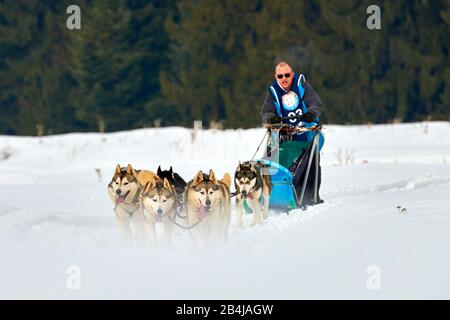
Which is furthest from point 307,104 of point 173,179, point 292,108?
point 173,179

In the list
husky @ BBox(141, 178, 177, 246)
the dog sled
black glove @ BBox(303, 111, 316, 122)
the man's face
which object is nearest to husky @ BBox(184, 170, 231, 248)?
husky @ BBox(141, 178, 177, 246)

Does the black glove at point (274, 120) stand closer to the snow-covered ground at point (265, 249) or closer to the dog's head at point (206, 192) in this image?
the snow-covered ground at point (265, 249)

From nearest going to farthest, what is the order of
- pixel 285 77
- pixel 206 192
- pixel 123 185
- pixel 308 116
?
pixel 206 192, pixel 123 185, pixel 308 116, pixel 285 77

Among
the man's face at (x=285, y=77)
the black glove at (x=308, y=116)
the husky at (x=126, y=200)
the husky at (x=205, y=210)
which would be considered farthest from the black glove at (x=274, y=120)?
the husky at (x=205, y=210)

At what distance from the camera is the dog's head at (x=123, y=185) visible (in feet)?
32.7

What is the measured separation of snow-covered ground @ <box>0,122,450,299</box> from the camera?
25.3ft

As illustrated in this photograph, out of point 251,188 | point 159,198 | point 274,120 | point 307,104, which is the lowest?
point 251,188

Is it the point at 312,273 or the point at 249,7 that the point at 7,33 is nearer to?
the point at 249,7

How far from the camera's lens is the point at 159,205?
374 inches

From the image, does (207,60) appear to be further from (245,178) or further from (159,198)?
(159,198)

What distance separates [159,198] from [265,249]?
89 centimetres

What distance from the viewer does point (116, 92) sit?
36375 millimetres

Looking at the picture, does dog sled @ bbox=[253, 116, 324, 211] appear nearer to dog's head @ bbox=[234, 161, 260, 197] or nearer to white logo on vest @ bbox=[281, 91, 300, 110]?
white logo on vest @ bbox=[281, 91, 300, 110]

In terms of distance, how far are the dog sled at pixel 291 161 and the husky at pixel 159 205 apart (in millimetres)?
2268
